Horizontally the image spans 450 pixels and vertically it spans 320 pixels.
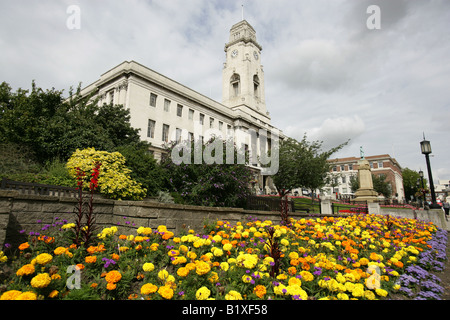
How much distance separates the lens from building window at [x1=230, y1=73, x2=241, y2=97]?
53.9m

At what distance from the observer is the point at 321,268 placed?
10.5ft

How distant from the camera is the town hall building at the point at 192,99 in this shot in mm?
29109

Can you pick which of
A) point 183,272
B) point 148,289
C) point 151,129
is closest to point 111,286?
point 148,289

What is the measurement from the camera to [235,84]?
5516 centimetres

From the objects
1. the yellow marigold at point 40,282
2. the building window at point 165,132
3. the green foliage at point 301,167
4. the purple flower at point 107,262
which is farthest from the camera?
the building window at point 165,132

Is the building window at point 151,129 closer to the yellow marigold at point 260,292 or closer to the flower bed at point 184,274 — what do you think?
the flower bed at point 184,274

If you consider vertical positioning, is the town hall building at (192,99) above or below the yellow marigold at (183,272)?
above

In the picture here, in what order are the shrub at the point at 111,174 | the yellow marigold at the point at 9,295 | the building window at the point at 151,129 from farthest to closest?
the building window at the point at 151,129 < the shrub at the point at 111,174 < the yellow marigold at the point at 9,295

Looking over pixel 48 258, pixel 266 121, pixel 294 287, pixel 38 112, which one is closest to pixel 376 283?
pixel 294 287

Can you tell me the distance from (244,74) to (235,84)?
3690mm

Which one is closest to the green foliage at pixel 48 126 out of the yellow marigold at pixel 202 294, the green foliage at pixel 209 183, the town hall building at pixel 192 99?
the town hall building at pixel 192 99

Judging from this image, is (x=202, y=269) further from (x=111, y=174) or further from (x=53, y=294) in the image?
(x=111, y=174)
